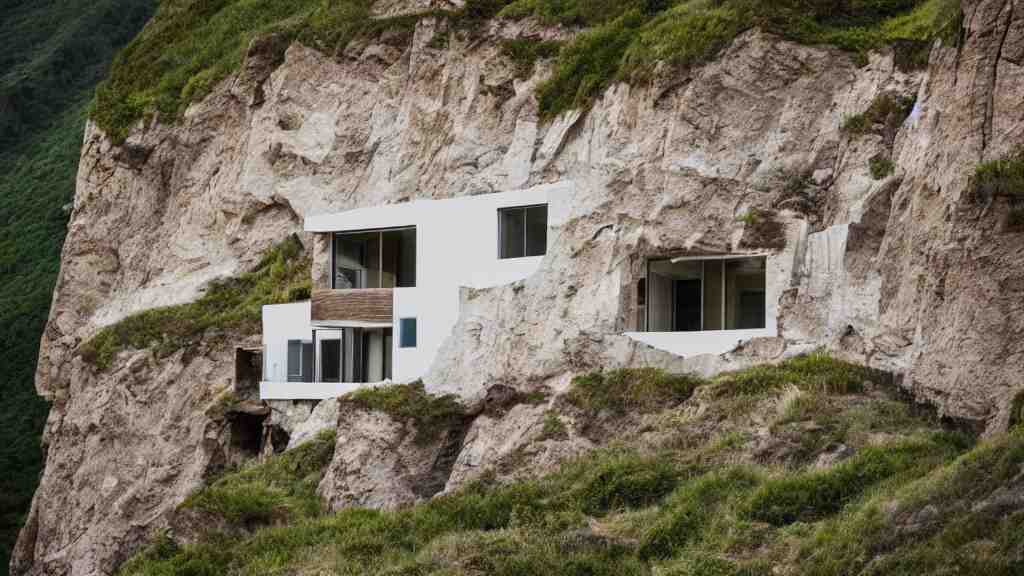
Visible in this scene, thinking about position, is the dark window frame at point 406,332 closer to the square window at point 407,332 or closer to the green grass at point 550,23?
the square window at point 407,332

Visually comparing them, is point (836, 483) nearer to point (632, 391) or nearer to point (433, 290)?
point (632, 391)

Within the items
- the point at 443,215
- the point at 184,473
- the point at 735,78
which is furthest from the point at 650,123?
the point at 184,473

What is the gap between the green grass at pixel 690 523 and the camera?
20484 millimetres

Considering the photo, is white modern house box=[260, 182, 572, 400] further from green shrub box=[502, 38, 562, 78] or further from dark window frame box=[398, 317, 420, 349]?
green shrub box=[502, 38, 562, 78]

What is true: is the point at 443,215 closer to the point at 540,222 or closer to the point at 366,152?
the point at 540,222

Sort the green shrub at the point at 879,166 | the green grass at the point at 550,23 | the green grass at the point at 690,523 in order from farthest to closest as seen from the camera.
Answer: the green grass at the point at 550,23 < the green shrub at the point at 879,166 < the green grass at the point at 690,523

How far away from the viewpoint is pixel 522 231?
39.7 m

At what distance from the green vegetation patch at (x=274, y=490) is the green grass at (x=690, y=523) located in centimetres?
16

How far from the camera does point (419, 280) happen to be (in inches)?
1597

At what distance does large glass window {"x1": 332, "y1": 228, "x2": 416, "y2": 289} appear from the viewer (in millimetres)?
42697

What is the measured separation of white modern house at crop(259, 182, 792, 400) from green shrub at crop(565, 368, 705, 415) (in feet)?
7.66

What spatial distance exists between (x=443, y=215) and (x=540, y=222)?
2.60 meters

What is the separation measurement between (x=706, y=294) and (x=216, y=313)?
56.8 feet

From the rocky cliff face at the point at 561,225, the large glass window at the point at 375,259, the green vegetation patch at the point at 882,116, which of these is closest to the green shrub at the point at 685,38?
the rocky cliff face at the point at 561,225
